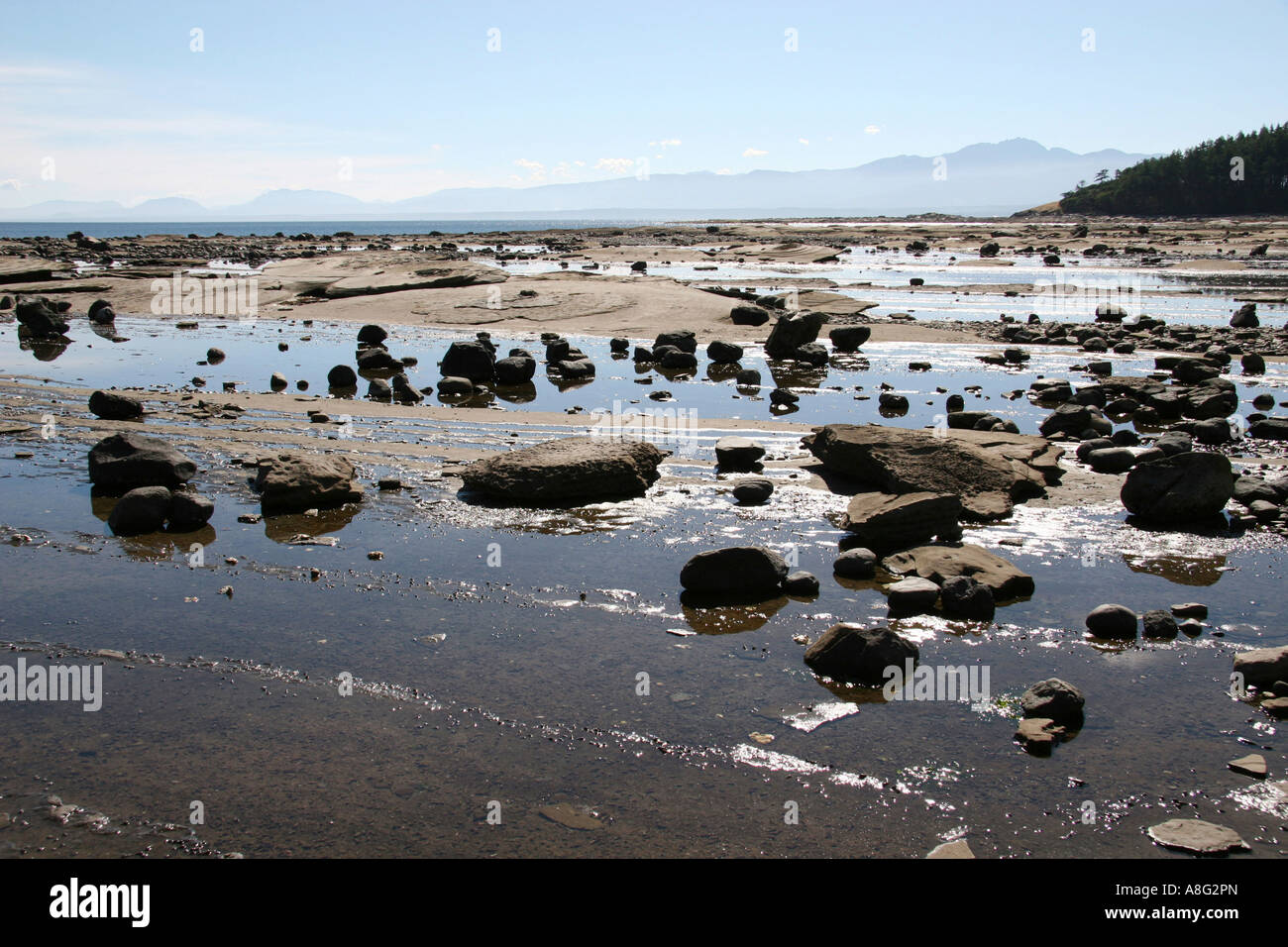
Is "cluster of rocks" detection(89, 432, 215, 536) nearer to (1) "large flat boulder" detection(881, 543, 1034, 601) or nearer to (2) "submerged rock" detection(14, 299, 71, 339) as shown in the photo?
(1) "large flat boulder" detection(881, 543, 1034, 601)

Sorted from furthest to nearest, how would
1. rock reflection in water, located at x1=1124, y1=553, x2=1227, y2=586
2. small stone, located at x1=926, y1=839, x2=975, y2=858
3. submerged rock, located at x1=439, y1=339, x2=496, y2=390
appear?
submerged rock, located at x1=439, y1=339, x2=496, y2=390
rock reflection in water, located at x1=1124, y1=553, x2=1227, y2=586
small stone, located at x1=926, y1=839, x2=975, y2=858

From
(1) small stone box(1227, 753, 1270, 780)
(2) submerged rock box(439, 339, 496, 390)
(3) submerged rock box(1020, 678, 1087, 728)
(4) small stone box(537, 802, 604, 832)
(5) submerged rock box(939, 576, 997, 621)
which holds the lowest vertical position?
(4) small stone box(537, 802, 604, 832)

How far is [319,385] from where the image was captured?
13961 millimetres

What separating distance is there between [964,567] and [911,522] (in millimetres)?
846

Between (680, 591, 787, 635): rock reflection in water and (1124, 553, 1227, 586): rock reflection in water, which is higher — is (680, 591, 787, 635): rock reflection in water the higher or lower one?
the lower one

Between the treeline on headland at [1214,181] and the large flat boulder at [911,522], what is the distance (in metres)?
78.5

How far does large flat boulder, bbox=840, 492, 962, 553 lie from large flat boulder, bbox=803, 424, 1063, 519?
1.90 ft

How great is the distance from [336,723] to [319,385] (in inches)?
390

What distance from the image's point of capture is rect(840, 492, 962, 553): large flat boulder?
7.42 meters

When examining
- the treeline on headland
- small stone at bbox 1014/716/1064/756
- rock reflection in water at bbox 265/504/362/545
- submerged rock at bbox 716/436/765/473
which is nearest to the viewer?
small stone at bbox 1014/716/1064/756

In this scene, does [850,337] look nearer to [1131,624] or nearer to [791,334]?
Answer: [791,334]

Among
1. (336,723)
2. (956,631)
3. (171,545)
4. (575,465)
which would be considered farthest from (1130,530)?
(171,545)

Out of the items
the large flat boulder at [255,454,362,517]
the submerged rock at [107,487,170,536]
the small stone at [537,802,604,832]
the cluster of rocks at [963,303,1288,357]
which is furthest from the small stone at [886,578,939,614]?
the cluster of rocks at [963,303,1288,357]
